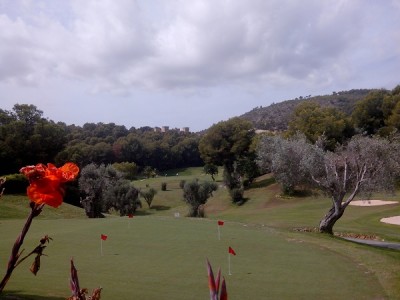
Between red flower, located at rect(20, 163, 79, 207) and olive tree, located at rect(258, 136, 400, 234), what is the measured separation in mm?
20655

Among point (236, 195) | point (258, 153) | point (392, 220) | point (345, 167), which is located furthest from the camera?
point (236, 195)

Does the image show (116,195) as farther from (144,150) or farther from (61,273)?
(144,150)

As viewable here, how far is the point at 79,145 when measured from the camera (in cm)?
5169

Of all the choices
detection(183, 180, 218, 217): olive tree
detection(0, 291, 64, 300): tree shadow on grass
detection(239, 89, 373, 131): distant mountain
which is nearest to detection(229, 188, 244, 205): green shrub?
detection(183, 180, 218, 217): olive tree

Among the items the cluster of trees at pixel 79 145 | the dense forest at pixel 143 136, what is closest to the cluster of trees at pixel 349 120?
the dense forest at pixel 143 136

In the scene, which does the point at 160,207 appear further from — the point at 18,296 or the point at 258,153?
the point at 18,296

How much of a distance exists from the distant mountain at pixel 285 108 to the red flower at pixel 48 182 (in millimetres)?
97814

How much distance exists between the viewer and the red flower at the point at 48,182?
1.05 metres

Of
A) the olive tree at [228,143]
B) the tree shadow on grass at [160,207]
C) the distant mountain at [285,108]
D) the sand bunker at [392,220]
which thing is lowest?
the sand bunker at [392,220]

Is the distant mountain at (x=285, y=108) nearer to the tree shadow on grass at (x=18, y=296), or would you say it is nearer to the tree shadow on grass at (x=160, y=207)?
the tree shadow on grass at (x=160, y=207)

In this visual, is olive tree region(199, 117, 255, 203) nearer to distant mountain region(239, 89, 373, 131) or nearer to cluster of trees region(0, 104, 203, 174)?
cluster of trees region(0, 104, 203, 174)

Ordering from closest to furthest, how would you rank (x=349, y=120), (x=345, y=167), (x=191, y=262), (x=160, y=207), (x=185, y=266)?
(x=185, y=266) < (x=191, y=262) < (x=345, y=167) < (x=349, y=120) < (x=160, y=207)

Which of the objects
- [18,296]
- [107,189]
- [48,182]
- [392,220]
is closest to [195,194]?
[107,189]

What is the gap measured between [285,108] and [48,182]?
135495mm
